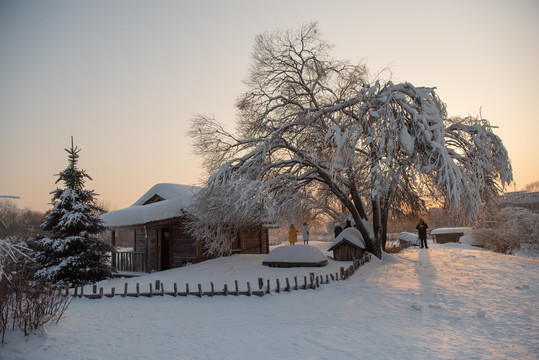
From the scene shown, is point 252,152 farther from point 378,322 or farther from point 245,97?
point 378,322

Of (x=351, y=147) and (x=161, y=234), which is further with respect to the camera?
(x=161, y=234)

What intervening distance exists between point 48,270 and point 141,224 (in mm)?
4660

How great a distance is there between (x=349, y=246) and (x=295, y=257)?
3.20 m

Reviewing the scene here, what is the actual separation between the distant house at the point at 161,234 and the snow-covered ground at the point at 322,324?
6.93 metres

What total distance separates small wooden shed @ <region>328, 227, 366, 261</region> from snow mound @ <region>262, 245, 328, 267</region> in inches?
71.0

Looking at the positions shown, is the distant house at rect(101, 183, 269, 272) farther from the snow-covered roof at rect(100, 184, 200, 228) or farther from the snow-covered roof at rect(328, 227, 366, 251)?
the snow-covered roof at rect(328, 227, 366, 251)

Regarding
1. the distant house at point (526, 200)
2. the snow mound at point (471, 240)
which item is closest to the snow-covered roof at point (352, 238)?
the snow mound at point (471, 240)

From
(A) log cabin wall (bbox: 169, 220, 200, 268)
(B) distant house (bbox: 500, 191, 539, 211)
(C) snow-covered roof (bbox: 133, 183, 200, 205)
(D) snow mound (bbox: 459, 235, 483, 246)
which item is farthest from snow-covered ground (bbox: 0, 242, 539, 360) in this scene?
(B) distant house (bbox: 500, 191, 539, 211)

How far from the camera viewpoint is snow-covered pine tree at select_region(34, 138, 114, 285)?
13.9 m

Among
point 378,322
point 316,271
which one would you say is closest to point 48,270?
point 316,271

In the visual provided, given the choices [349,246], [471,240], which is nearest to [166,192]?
[349,246]

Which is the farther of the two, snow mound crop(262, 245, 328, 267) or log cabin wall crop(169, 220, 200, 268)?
log cabin wall crop(169, 220, 200, 268)

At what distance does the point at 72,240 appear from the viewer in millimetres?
14086

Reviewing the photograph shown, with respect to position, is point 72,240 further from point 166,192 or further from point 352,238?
point 352,238
